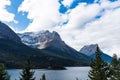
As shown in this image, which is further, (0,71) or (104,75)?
(0,71)

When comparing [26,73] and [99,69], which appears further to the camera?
[26,73]

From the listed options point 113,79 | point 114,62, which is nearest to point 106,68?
point 113,79

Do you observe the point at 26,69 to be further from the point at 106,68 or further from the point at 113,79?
the point at 113,79

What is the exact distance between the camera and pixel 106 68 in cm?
3525

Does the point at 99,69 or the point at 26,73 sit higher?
the point at 26,73

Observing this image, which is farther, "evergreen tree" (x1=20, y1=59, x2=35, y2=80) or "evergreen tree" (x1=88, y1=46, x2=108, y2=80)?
"evergreen tree" (x1=20, y1=59, x2=35, y2=80)

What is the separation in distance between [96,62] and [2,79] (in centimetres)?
1570

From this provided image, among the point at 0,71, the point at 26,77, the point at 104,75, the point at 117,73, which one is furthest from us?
the point at 117,73

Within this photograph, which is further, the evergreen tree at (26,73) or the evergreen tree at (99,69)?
the evergreen tree at (26,73)

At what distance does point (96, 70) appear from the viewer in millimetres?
34875

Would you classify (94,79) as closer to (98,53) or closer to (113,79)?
(98,53)

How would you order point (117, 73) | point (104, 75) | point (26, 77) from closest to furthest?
1. point (104, 75)
2. point (26, 77)
3. point (117, 73)

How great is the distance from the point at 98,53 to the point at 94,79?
12.5ft

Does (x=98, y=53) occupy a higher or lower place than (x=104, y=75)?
higher
